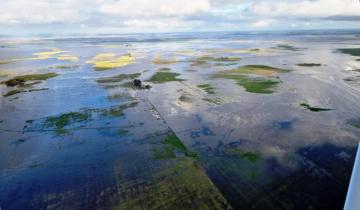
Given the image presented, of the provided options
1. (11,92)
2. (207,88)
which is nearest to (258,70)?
(207,88)

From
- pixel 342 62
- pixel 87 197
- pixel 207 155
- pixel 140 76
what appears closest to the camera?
pixel 87 197

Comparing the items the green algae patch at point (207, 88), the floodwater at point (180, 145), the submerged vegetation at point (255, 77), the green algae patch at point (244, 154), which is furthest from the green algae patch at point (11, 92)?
A: the green algae patch at point (244, 154)

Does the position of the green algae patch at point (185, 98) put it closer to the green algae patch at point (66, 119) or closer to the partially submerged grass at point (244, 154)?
the green algae patch at point (66, 119)

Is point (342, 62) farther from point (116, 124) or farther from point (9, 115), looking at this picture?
point (9, 115)

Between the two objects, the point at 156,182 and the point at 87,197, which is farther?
the point at 156,182

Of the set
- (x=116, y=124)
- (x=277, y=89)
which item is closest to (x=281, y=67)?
(x=277, y=89)

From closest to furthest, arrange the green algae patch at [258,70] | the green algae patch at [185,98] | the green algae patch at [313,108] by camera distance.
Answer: the green algae patch at [313,108], the green algae patch at [185,98], the green algae patch at [258,70]
